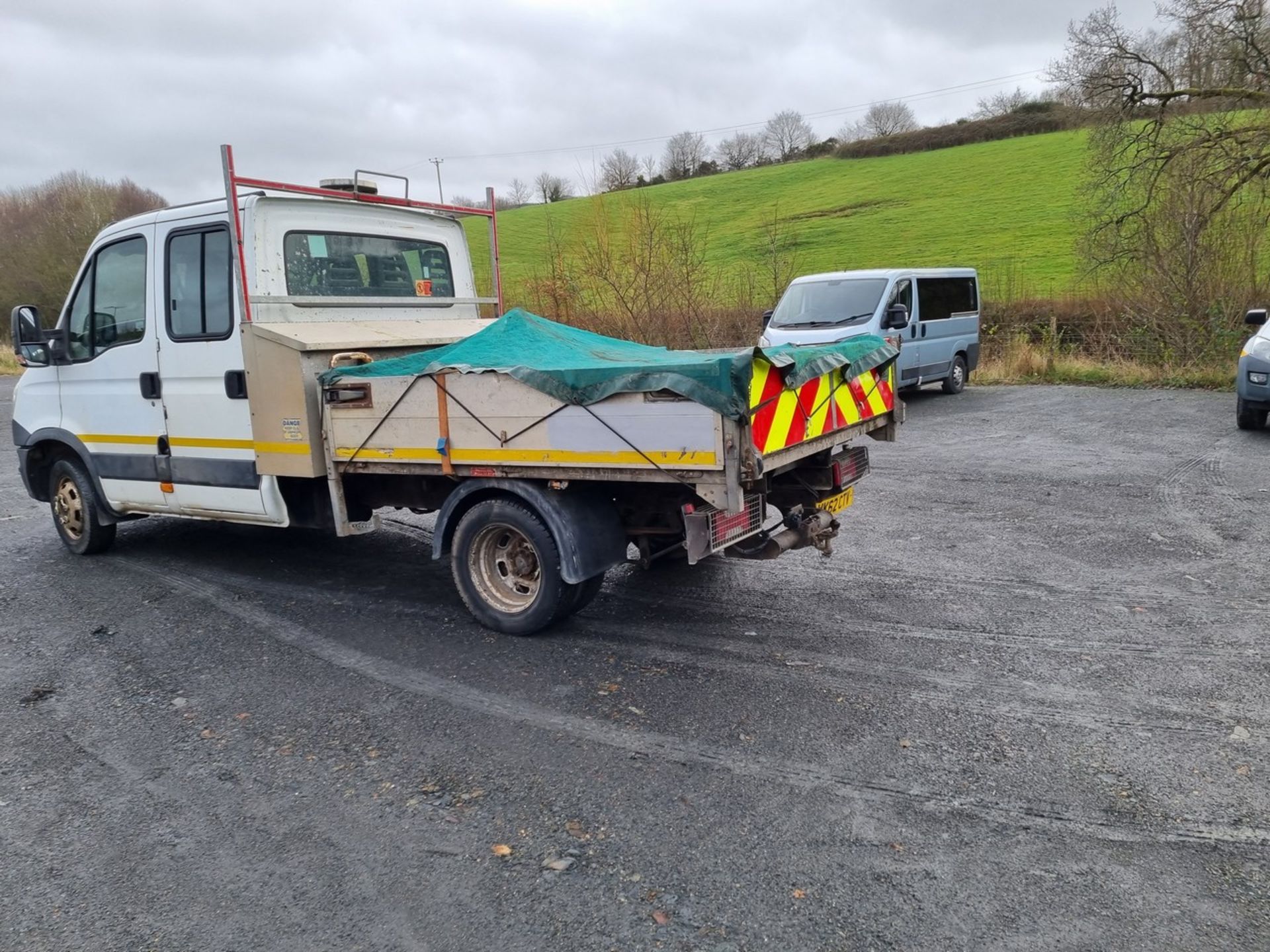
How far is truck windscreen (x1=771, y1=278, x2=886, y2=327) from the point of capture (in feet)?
46.4

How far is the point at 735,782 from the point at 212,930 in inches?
72.4

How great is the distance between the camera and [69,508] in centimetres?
727

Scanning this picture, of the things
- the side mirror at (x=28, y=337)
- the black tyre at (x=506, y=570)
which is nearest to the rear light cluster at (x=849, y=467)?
the black tyre at (x=506, y=570)

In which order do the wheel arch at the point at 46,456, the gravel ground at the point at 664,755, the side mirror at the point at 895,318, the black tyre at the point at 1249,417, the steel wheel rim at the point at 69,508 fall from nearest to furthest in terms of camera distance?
the gravel ground at the point at 664,755 < the wheel arch at the point at 46,456 < the steel wheel rim at the point at 69,508 < the black tyre at the point at 1249,417 < the side mirror at the point at 895,318

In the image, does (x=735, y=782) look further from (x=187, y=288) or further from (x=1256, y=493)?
(x=1256, y=493)

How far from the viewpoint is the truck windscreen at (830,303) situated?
1414 centimetres

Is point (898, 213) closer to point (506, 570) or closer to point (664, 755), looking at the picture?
point (506, 570)

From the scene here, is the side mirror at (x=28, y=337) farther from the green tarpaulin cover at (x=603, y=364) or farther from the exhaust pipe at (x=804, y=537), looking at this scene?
the exhaust pipe at (x=804, y=537)

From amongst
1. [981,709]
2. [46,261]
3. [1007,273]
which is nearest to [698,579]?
[981,709]

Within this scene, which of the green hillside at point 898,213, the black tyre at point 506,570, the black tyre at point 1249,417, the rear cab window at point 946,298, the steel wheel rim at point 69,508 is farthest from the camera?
the green hillside at point 898,213

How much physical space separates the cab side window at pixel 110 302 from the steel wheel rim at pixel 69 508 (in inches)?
42.7

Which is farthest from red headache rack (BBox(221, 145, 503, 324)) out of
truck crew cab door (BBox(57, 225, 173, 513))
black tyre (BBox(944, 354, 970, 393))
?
black tyre (BBox(944, 354, 970, 393))

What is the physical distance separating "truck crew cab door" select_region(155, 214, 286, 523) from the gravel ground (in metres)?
0.70

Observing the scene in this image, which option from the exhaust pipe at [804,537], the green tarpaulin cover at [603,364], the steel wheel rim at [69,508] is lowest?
the exhaust pipe at [804,537]
